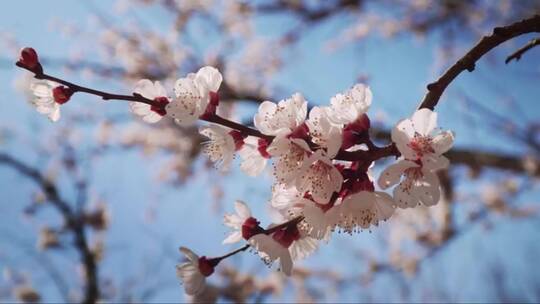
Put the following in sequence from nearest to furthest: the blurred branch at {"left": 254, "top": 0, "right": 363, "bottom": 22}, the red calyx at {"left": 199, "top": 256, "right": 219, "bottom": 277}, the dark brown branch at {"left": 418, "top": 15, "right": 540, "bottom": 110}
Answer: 1. the dark brown branch at {"left": 418, "top": 15, "right": 540, "bottom": 110}
2. the red calyx at {"left": 199, "top": 256, "right": 219, "bottom": 277}
3. the blurred branch at {"left": 254, "top": 0, "right": 363, "bottom": 22}

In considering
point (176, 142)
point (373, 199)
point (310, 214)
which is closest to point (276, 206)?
point (310, 214)

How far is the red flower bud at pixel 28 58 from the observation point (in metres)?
0.90

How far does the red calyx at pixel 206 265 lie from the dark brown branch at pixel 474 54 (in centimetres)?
63

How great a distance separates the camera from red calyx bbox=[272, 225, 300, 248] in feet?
3.28

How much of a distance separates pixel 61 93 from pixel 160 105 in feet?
0.74

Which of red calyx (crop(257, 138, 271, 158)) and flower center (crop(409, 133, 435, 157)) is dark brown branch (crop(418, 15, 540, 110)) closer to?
flower center (crop(409, 133, 435, 157))

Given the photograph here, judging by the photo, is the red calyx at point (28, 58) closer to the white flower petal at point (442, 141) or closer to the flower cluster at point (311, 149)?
the flower cluster at point (311, 149)

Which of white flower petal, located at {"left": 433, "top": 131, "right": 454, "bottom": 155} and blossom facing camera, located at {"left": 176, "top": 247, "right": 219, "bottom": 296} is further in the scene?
blossom facing camera, located at {"left": 176, "top": 247, "right": 219, "bottom": 296}

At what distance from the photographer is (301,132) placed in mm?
904

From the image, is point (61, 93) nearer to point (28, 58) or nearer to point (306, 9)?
point (28, 58)

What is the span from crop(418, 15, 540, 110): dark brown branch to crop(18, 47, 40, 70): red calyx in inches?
31.3

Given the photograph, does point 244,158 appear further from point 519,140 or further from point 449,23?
point 449,23

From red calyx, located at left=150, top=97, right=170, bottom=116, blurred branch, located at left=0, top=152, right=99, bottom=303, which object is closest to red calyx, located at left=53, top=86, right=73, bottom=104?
red calyx, located at left=150, top=97, right=170, bottom=116

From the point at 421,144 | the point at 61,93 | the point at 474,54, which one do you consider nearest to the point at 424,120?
the point at 421,144
